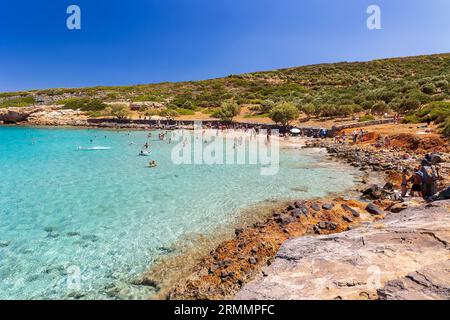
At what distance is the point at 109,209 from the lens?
13844mm

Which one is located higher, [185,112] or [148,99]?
[148,99]

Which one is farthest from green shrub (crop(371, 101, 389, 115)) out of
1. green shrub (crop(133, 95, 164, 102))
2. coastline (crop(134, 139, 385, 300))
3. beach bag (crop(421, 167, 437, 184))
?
green shrub (crop(133, 95, 164, 102))

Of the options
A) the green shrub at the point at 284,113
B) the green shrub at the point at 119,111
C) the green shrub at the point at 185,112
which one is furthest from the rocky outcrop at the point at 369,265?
the green shrub at the point at 119,111

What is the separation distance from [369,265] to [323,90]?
73.2 metres

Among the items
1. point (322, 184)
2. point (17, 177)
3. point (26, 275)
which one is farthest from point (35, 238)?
point (322, 184)

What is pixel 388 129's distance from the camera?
108ft

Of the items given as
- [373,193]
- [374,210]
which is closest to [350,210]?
[374,210]

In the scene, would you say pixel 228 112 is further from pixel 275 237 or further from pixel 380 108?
pixel 275 237

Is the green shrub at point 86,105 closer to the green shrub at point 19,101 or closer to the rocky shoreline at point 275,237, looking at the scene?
the green shrub at point 19,101

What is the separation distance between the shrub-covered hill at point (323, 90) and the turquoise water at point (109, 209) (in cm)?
2866

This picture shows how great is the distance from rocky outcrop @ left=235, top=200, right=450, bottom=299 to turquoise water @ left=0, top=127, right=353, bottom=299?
3.57 meters

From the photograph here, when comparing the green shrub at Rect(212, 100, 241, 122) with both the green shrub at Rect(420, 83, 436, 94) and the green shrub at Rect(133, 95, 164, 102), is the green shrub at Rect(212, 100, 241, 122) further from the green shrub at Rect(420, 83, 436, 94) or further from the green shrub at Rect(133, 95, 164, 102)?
the green shrub at Rect(420, 83, 436, 94)

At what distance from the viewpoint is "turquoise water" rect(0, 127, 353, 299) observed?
8.39 meters

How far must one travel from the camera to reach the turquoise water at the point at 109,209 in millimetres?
8391
